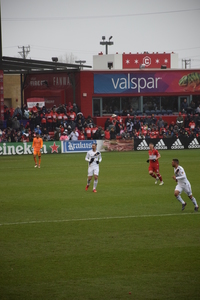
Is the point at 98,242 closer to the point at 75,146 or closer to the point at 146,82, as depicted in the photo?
the point at 75,146

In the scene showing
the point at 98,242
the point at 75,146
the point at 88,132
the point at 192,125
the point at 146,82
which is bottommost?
the point at 98,242

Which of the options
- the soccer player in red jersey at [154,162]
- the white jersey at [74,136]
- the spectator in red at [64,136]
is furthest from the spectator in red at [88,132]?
the soccer player in red jersey at [154,162]

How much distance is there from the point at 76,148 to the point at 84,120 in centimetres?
467

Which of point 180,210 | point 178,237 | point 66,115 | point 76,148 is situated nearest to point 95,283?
point 178,237

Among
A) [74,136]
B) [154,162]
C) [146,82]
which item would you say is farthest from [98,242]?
[146,82]

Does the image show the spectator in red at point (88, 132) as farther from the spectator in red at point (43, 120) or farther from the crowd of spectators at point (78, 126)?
the spectator in red at point (43, 120)

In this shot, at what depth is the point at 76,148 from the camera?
4291cm

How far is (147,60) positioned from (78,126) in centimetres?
2144

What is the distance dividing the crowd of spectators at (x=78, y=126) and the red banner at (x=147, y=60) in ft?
53.2

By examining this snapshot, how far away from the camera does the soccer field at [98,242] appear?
9.01m

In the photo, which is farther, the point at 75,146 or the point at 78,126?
the point at 78,126

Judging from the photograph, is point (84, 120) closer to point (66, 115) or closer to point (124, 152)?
point (66, 115)

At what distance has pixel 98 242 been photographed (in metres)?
12.2

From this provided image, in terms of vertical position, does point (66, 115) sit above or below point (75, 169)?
above
